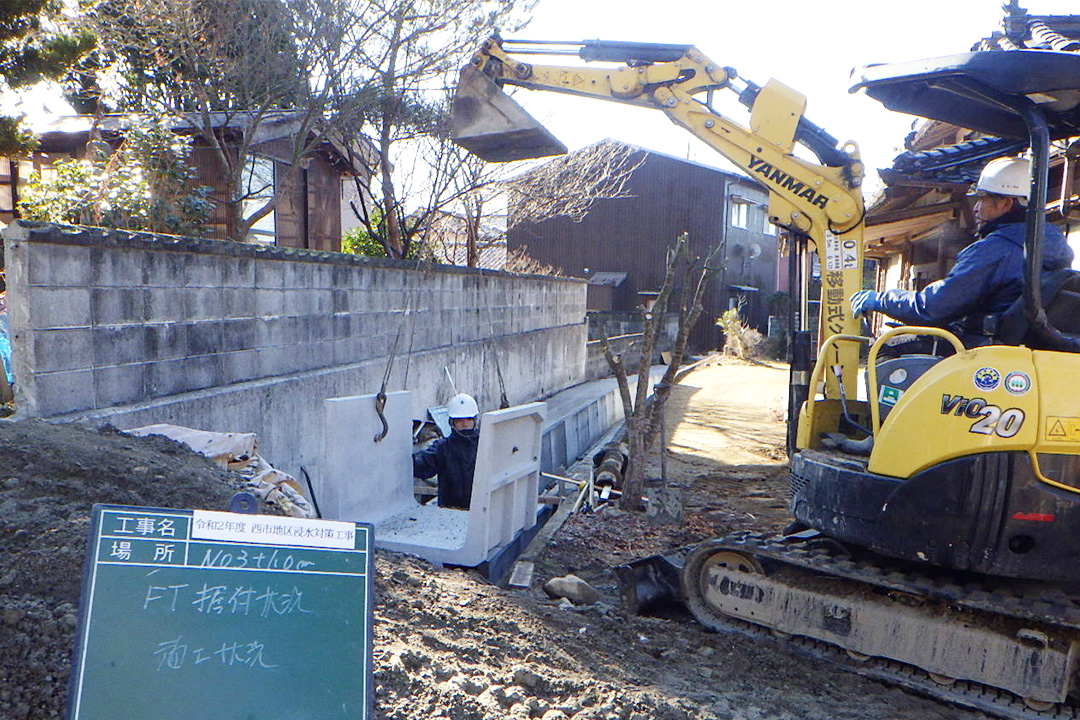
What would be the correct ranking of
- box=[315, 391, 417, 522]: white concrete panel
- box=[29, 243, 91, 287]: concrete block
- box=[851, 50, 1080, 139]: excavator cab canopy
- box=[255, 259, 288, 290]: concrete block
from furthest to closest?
box=[255, 259, 288, 290]: concrete block, box=[315, 391, 417, 522]: white concrete panel, box=[29, 243, 91, 287]: concrete block, box=[851, 50, 1080, 139]: excavator cab canopy

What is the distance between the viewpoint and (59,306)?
4.87 m

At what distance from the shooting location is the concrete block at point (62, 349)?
4723 mm

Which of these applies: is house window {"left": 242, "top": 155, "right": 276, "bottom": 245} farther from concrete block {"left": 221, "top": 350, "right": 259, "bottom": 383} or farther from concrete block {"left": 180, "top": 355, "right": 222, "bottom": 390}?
concrete block {"left": 180, "top": 355, "right": 222, "bottom": 390}

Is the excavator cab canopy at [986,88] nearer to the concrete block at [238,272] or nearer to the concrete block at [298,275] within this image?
the concrete block at [238,272]

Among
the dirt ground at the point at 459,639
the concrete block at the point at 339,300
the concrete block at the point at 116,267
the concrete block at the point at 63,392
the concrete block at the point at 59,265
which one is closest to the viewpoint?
the dirt ground at the point at 459,639

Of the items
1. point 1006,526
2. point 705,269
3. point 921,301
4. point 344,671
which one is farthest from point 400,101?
point 344,671

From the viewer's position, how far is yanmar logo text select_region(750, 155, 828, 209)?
605 centimetres

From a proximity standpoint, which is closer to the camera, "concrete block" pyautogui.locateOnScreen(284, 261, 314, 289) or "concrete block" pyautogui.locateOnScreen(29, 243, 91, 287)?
"concrete block" pyautogui.locateOnScreen(29, 243, 91, 287)

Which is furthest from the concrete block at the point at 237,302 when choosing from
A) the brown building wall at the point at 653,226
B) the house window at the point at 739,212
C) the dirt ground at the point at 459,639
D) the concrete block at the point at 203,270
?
the house window at the point at 739,212

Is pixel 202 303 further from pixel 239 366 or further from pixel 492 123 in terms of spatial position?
pixel 492 123

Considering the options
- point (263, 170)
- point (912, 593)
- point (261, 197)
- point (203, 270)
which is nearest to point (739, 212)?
point (263, 170)

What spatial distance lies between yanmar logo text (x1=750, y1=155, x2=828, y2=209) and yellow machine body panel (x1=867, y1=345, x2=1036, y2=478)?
219 cm

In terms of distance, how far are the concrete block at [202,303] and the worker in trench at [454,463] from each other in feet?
5.84

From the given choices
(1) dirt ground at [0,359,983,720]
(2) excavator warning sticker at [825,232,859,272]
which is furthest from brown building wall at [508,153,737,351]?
(1) dirt ground at [0,359,983,720]
